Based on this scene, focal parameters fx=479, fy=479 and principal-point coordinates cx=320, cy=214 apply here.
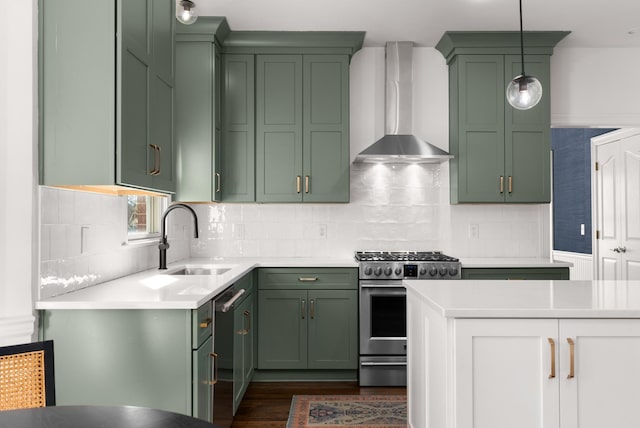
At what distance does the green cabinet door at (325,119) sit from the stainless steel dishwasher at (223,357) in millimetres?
1579

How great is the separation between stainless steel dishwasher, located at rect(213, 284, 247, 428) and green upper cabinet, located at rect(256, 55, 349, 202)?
4.80 ft

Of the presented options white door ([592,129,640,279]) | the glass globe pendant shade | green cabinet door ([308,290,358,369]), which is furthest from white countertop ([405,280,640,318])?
white door ([592,129,640,279])

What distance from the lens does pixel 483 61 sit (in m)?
4.18

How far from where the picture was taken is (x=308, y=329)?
152 inches

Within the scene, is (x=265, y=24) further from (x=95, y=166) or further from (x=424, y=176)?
(x=95, y=166)

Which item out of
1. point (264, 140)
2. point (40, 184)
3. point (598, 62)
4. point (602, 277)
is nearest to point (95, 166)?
point (40, 184)

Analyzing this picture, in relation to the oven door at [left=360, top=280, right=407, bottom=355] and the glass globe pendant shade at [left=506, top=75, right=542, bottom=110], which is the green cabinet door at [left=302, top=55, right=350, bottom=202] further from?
the glass globe pendant shade at [left=506, top=75, right=542, bottom=110]

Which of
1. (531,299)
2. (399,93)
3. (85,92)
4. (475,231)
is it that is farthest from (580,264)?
(85,92)

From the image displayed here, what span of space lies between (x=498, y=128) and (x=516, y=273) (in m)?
1.27

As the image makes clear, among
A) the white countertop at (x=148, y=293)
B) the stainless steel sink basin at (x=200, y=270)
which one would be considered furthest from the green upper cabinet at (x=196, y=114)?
the white countertop at (x=148, y=293)

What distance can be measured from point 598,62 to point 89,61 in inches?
173

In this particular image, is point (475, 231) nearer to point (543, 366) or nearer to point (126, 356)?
point (543, 366)

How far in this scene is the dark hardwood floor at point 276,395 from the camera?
10.1 feet

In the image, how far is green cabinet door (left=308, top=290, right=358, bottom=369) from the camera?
3861 mm
